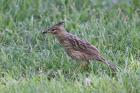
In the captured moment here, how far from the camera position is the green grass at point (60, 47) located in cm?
833

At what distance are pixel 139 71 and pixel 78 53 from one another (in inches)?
58.5

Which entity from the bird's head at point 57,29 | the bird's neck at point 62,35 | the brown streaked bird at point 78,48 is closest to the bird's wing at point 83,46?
the brown streaked bird at point 78,48

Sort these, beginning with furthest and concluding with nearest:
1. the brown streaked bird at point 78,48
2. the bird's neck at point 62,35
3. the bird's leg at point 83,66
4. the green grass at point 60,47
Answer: the bird's neck at point 62,35 < the brown streaked bird at point 78,48 < the bird's leg at point 83,66 < the green grass at point 60,47

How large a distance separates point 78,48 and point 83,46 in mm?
84

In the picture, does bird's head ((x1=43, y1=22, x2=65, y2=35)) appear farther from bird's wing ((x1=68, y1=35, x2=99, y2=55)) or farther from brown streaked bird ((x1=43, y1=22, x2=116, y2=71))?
bird's wing ((x1=68, y1=35, x2=99, y2=55))

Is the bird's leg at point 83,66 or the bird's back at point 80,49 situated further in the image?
the bird's back at point 80,49

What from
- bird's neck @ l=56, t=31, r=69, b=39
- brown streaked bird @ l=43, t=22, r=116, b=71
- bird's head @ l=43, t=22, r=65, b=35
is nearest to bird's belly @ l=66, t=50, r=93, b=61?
brown streaked bird @ l=43, t=22, r=116, b=71

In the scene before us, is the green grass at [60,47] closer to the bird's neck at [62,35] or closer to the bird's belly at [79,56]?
the bird's belly at [79,56]

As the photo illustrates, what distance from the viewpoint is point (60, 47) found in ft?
34.6

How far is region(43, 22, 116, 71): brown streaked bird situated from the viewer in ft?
31.9


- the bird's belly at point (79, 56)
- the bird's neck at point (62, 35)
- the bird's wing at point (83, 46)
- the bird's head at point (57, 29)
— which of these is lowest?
the bird's belly at point (79, 56)

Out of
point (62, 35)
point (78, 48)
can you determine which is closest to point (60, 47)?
point (62, 35)

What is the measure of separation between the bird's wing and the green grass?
0.18 metres

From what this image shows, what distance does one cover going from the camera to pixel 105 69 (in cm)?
955
